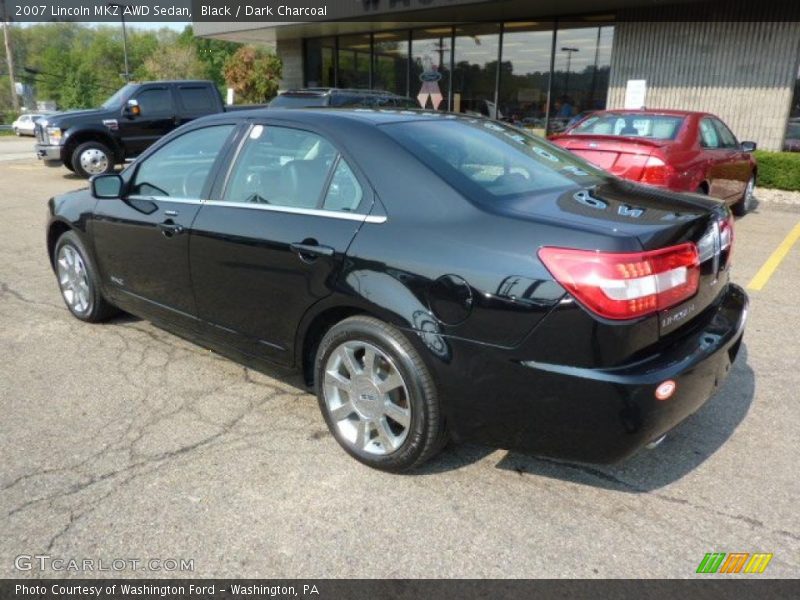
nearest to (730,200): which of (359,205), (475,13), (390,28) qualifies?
(359,205)

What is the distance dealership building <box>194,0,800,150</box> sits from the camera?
1284 centimetres

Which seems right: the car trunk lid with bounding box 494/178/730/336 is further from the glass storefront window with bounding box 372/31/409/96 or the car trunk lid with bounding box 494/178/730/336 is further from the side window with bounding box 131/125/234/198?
the glass storefront window with bounding box 372/31/409/96

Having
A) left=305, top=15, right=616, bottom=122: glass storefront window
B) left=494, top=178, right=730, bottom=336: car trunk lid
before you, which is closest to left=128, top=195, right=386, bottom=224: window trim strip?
left=494, top=178, right=730, bottom=336: car trunk lid

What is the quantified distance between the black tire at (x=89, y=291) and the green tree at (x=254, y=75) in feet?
99.8

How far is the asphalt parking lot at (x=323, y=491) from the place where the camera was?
2404 mm

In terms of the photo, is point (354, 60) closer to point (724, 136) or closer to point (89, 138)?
point (89, 138)

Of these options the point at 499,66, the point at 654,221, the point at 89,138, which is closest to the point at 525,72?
the point at 499,66

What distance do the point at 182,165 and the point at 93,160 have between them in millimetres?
10785

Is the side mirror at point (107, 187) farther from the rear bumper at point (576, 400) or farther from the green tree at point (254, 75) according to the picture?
the green tree at point (254, 75)

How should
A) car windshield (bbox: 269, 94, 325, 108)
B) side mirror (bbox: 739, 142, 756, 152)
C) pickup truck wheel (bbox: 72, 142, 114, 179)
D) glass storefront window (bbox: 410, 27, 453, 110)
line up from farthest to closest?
glass storefront window (bbox: 410, 27, 453, 110) → pickup truck wheel (bbox: 72, 142, 114, 179) → car windshield (bbox: 269, 94, 325, 108) → side mirror (bbox: 739, 142, 756, 152)

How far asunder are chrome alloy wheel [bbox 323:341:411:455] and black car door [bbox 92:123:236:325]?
1.17 m

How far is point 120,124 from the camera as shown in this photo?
13203 mm

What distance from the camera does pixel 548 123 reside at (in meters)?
15.8

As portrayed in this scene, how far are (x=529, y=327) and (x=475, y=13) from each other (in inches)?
566
